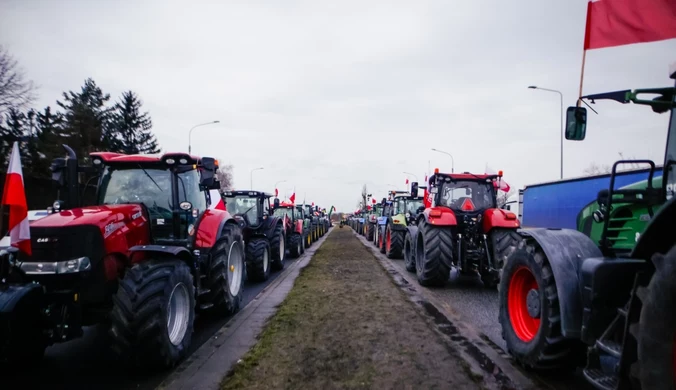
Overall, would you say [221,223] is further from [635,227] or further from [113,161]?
[635,227]

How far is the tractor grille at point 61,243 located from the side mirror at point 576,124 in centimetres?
442

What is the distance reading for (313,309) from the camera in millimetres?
6895

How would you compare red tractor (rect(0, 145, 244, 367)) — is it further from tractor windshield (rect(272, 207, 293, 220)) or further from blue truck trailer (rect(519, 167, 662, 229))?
blue truck trailer (rect(519, 167, 662, 229))

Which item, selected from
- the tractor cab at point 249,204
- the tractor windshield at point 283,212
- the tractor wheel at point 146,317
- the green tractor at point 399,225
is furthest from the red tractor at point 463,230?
the tractor windshield at point 283,212

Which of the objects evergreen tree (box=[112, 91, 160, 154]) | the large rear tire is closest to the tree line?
evergreen tree (box=[112, 91, 160, 154])

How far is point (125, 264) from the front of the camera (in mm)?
4906

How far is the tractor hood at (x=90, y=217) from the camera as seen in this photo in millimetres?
4410

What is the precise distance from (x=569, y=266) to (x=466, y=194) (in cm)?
647

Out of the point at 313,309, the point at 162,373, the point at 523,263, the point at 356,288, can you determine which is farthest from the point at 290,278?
the point at 523,263

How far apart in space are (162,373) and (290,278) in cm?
639

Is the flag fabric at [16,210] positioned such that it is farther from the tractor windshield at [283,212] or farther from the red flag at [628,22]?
the tractor windshield at [283,212]

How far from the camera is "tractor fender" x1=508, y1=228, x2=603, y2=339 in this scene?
3.45 m

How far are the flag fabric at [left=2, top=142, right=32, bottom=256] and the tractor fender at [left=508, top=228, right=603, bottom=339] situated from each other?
181 inches

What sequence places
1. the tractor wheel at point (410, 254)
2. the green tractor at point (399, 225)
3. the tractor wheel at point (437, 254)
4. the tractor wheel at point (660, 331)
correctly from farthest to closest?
the green tractor at point (399, 225) < the tractor wheel at point (410, 254) < the tractor wheel at point (437, 254) < the tractor wheel at point (660, 331)
